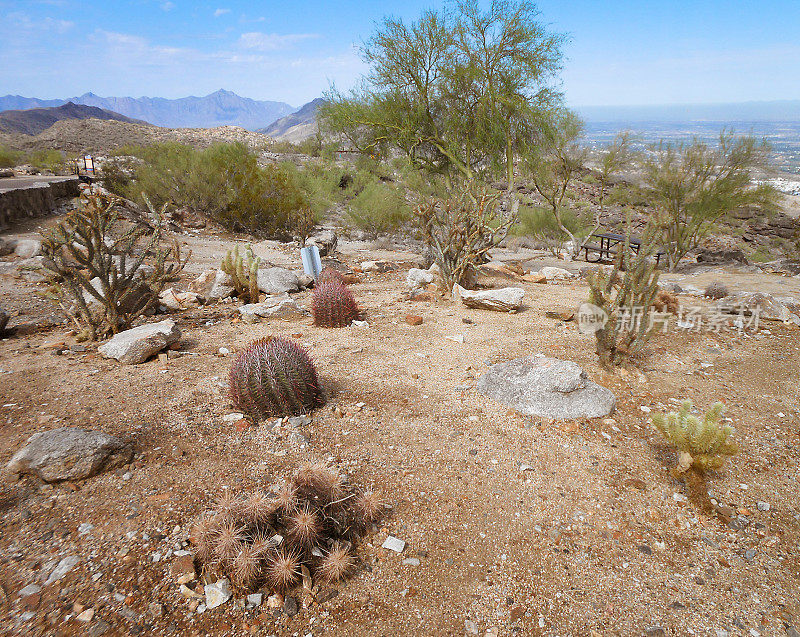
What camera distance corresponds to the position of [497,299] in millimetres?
6953

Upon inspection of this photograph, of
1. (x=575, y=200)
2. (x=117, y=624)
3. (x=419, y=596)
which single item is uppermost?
(x=117, y=624)

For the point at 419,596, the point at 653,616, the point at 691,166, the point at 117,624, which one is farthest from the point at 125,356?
the point at 691,166

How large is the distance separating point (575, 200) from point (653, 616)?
35.3 metres

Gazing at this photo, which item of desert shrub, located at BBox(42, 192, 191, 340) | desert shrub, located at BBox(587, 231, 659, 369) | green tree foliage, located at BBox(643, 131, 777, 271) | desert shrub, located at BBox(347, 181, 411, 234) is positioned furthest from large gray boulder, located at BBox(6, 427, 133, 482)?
green tree foliage, located at BBox(643, 131, 777, 271)

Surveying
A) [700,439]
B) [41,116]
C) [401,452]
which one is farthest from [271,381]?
[41,116]

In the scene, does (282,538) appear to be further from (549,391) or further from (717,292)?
(717,292)

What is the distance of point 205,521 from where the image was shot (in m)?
2.64

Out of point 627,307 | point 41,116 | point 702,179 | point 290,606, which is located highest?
point 41,116

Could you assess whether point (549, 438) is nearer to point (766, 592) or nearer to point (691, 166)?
point (766, 592)

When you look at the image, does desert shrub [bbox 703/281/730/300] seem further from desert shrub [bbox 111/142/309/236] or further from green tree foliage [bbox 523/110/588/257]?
desert shrub [bbox 111/142/309/236]

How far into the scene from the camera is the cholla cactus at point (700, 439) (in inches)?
125

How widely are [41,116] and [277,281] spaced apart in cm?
14169

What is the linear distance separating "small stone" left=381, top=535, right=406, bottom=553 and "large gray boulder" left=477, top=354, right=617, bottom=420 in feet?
6.22

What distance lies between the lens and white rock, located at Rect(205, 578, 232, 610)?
7.62 feet
